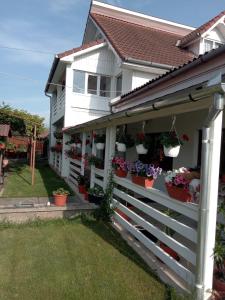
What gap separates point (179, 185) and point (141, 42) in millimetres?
12020

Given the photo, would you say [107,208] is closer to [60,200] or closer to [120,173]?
[120,173]

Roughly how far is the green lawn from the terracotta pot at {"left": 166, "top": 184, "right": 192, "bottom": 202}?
1.13 m

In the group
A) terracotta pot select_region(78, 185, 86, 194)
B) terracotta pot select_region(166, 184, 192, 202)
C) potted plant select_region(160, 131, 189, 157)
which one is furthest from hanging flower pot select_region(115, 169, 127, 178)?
terracotta pot select_region(78, 185, 86, 194)

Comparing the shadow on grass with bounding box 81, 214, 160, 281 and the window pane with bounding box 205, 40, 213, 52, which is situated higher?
the window pane with bounding box 205, 40, 213, 52

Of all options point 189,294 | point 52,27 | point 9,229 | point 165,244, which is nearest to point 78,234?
point 9,229

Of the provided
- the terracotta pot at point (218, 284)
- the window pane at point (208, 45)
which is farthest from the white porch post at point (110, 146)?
the window pane at point (208, 45)

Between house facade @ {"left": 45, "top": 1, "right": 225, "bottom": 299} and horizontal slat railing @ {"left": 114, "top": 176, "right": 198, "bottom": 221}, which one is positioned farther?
horizontal slat railing @ {"left": 114, "top": 176, "right": 198, "bottom": 221}

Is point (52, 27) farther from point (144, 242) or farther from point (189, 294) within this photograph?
point (189, 294)

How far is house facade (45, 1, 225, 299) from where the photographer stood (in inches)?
133

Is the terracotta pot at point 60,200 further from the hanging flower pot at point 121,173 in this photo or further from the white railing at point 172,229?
the white railing at point 172,229

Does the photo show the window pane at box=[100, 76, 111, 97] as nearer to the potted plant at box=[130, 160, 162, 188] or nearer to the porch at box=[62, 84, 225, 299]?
the porch at box=[62, 84, 225, 299]

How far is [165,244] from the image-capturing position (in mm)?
4379

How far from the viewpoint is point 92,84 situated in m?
16.4

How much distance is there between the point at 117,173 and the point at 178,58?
29.1 ft
